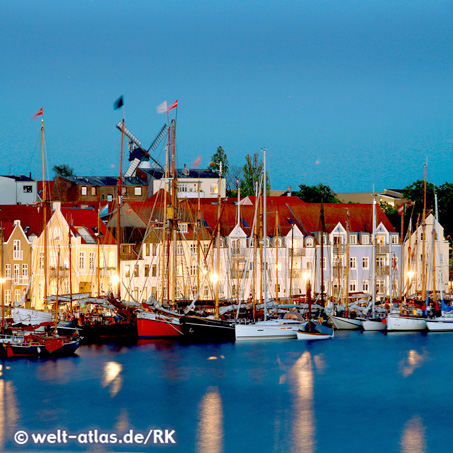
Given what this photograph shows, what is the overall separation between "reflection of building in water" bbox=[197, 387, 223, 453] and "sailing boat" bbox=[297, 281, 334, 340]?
76.6ft

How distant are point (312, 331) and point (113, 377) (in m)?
25.1

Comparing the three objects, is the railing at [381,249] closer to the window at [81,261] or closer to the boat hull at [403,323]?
the boat hull at [403,323]

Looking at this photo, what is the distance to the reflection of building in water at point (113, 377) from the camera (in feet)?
193

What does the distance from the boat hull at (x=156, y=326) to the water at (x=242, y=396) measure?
6.85 ft

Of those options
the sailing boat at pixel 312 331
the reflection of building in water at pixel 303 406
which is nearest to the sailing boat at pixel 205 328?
the sailing boat at pixel 312 331

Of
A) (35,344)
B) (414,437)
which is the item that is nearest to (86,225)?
(35,344)

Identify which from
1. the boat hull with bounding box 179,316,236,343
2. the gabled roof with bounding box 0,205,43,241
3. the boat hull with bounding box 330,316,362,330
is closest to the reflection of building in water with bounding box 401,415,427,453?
the boat hull with bounding box 179,316,236,343

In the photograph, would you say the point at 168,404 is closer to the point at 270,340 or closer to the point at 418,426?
the point at 418,426

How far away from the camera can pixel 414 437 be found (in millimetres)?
47531

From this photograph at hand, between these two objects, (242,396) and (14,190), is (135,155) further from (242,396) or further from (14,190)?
(242,396)

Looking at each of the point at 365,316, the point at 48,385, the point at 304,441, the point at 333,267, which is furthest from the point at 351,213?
the point at 304,441

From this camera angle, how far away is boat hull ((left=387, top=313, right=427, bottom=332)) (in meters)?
90.8

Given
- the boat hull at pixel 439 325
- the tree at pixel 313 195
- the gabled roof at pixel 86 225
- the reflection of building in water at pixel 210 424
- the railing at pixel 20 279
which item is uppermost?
the tree at pixel 313 195

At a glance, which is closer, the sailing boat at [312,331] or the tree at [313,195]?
the sailing boat at [312,331]
